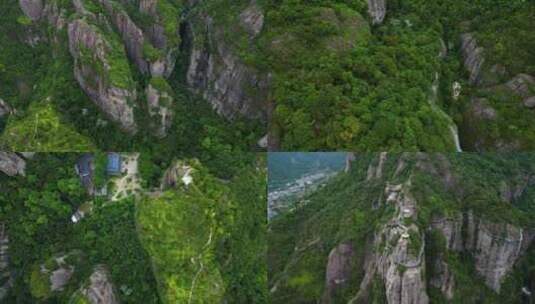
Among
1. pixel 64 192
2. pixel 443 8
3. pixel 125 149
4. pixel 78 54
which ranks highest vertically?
pixel 443 8

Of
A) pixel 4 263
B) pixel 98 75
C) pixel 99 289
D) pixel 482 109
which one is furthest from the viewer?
pixel 4 263

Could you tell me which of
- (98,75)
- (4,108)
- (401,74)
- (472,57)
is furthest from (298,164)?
(4,108)

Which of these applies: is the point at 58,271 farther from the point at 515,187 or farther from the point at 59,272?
the point at 515,187

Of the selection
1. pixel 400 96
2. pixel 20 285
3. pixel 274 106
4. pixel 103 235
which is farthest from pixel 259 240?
pixel 20 285

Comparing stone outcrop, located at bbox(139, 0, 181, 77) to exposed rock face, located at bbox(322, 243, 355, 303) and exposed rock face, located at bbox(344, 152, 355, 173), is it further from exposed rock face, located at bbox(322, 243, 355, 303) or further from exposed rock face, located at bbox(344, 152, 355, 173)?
exposed rock face, located at bbox(322, 243, 355, 303)

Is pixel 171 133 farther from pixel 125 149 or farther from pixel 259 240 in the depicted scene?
pixel 259 240

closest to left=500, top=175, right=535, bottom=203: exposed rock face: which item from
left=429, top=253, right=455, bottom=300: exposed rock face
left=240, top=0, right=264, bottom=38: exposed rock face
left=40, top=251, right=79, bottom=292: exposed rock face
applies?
left=429, top=253, right=455, bottom=300: exposed rock face

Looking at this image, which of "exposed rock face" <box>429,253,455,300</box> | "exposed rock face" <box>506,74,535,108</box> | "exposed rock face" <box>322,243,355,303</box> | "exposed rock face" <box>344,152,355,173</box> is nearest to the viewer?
"exposed rock face" <box>429,253,455,300</box>
